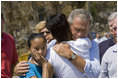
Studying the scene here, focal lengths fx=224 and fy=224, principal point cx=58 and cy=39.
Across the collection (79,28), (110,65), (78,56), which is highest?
(79,28)

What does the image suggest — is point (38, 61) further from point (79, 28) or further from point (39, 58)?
point (79, 28)

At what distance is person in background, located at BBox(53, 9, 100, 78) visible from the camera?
6.49 feet

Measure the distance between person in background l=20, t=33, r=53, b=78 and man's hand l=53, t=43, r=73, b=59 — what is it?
0.13 meters

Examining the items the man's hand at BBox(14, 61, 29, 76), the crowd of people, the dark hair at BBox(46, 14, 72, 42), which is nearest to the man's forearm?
the crowd of people

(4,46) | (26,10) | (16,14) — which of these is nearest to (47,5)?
(26,10)

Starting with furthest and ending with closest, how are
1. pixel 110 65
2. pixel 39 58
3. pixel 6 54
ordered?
pixel 6 54 → pixel 110 65 → pixel 39 58

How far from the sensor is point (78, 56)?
199 centimetres

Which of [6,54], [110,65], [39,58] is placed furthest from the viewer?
[6,54]

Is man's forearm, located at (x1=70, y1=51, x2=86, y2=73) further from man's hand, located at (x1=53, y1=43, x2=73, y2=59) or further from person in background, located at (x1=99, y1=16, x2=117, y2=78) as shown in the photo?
person in background, located at (x1=99, y1=16, x2=117, y2=78)

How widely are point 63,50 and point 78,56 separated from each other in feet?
0.47

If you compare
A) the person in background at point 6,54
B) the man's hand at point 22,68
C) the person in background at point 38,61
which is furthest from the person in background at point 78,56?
the person in background at point 6,54

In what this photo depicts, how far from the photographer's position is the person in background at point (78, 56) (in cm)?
198

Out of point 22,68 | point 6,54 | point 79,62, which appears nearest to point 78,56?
point 79,62

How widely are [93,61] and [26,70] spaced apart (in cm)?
62
